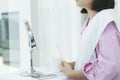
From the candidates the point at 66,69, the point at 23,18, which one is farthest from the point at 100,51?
the point at 23,18

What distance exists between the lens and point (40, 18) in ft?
7.98

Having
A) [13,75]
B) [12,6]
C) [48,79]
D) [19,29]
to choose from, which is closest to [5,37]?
[19,29]

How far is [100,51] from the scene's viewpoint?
4.09 feet

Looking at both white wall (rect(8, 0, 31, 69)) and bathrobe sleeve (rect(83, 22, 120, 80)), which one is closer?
bathrobe sleeve (rect(83, 22, 120, 80))

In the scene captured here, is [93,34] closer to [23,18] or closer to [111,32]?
[111,32]

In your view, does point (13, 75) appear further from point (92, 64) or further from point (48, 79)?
point (92, 64)

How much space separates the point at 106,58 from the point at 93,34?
17cm

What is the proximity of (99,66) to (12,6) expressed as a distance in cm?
141

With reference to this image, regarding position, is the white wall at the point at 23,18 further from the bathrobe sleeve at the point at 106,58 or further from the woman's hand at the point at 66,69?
the bathrobe sleeve at the point at 106,58

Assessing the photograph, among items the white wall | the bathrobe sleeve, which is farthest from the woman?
the white wall

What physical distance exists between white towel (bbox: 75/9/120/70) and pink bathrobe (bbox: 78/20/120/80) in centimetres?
3

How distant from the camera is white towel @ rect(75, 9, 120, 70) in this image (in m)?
1.28

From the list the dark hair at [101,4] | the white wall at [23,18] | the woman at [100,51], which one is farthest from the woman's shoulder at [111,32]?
the white wall at [23,18]

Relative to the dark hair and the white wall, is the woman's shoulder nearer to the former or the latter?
the dark hair
